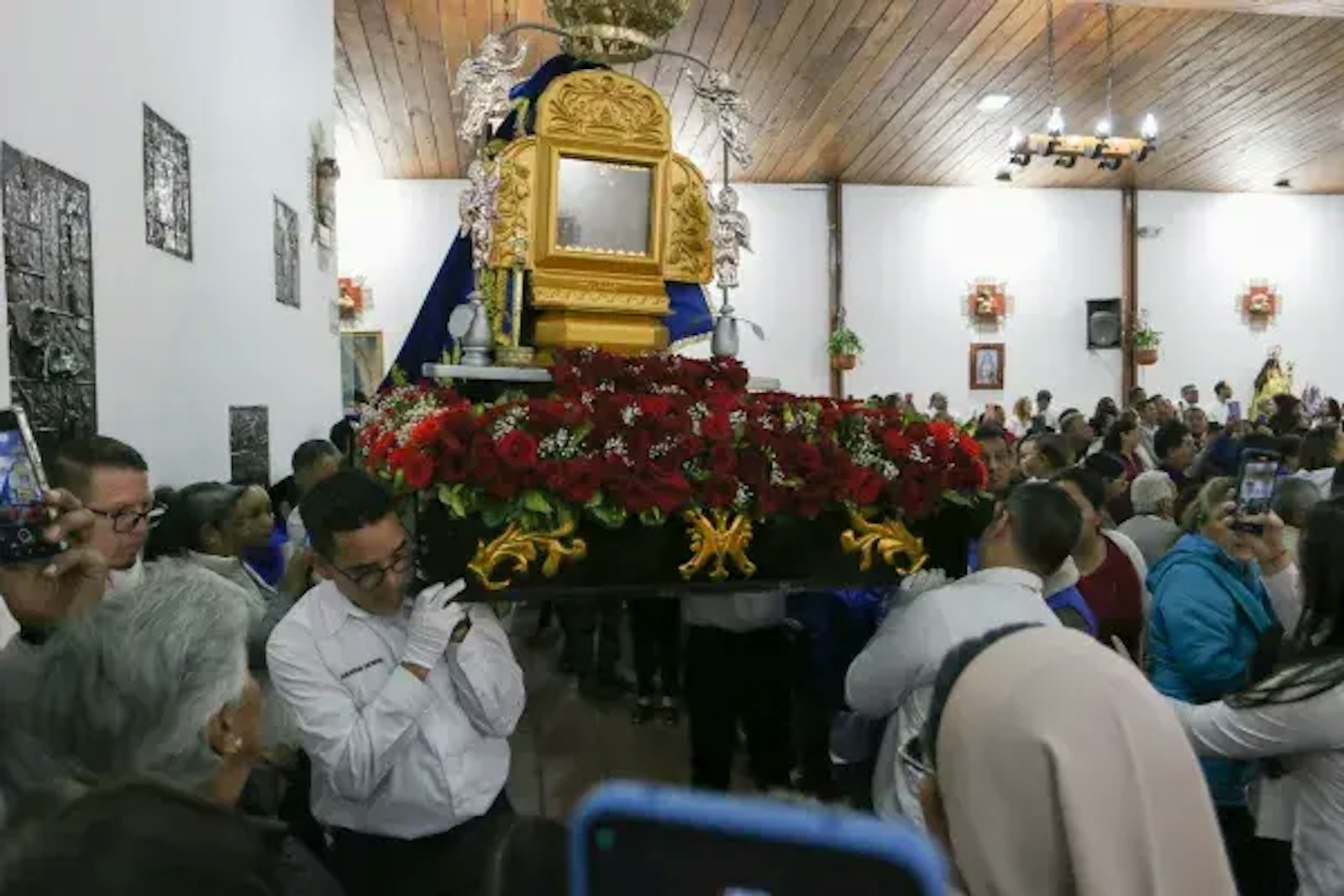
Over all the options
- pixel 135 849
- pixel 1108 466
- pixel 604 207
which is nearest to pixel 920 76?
pixel 1108 466

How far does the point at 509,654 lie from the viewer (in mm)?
2533

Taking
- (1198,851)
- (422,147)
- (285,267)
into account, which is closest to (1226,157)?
(422,147)

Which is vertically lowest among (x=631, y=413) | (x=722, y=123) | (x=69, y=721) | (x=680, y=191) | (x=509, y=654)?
(x=509, y=654)

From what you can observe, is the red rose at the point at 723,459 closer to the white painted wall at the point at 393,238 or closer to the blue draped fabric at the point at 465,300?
the blue draped fabric at the point at 465,300

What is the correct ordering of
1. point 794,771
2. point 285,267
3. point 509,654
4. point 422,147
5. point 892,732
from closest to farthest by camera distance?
point 509,654, point 892,732, point 794,771, point 285,267, point 422,147

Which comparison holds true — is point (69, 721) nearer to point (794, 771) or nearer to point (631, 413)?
point (631, 413)

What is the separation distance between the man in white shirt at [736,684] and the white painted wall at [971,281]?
11833 millimetres

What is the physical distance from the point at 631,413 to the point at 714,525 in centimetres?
31

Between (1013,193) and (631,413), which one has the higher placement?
(1013,193)

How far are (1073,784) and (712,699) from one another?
320cm

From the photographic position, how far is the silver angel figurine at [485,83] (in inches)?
144

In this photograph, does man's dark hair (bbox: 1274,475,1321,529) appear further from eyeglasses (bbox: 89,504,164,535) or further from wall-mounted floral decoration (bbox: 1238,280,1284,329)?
wall-mounted floral decoration (bbox: 1238,280,1284,329)

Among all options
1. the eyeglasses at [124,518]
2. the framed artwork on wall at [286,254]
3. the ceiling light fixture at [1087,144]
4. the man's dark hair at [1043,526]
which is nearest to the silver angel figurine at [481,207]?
the eyeglasses at [124,518]

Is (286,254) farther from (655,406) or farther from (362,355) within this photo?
(362,355)
